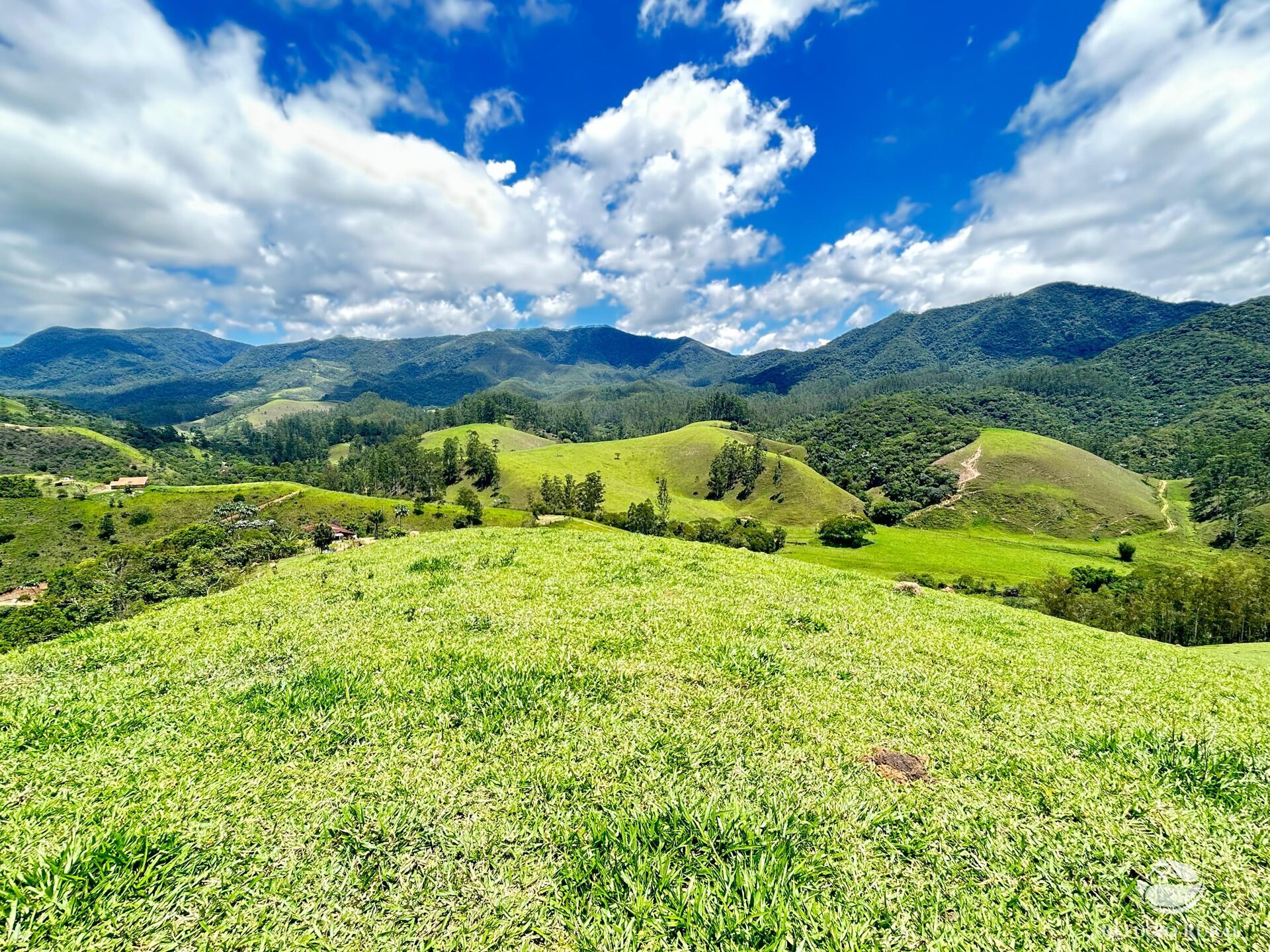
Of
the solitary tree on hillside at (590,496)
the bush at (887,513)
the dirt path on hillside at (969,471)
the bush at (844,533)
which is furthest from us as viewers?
the dirt path on hillside at (969,471)

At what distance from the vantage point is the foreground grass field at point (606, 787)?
471 cm

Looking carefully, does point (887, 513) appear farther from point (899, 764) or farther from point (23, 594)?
point (23, 594)

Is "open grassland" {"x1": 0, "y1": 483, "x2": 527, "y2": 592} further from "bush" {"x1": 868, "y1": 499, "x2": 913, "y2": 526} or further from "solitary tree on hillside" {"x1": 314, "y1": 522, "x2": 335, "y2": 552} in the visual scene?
"bush" {"x1": 868, "y1": 499, "x2": 913, "y2": 526}

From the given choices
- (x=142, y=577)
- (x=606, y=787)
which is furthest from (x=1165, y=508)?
(x=142, y=577)

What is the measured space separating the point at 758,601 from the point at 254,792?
10825mm

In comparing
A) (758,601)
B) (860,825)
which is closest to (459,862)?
(860,825)

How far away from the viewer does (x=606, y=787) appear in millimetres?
6348

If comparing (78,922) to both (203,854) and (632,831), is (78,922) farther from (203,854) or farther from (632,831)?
(632,831)

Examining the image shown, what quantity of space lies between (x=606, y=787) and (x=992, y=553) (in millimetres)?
156655

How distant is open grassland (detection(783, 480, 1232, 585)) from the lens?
4377 inches

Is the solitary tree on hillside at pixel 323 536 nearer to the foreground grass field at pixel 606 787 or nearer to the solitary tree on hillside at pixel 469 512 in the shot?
the solitary tree on hillside at pixel 469 512

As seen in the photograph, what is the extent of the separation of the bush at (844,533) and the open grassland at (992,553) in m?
2.87

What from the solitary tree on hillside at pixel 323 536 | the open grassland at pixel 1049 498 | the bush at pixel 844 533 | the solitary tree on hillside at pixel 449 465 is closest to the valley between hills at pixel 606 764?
the solitary tree on hillside at pixel 323 536

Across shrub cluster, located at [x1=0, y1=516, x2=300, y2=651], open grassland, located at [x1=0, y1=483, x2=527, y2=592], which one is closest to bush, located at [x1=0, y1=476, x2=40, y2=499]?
open grassland, located at [x1=0, y1=483, x2=527, y2=592]
